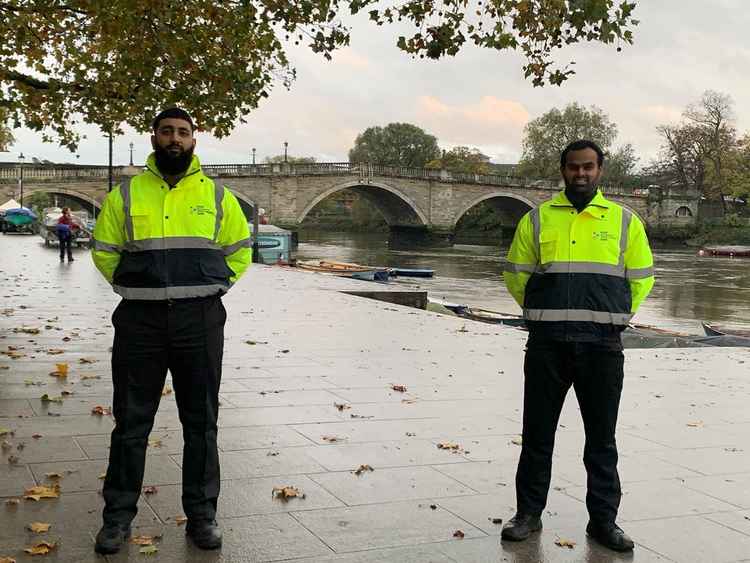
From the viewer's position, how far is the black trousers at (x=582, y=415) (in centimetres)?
397

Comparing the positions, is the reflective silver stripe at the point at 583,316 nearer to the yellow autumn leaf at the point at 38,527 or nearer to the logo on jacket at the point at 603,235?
the logo on jacket at the point at 603,235

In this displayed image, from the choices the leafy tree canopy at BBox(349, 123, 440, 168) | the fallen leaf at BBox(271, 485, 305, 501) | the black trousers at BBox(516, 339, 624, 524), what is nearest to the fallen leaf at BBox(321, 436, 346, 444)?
the fallen leaf at BBox(271, 485, 305, 501)

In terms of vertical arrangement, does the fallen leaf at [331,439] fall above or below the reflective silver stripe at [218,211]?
below

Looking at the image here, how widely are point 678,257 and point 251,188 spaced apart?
2910 centimetres

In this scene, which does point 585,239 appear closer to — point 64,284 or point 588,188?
point 588,188

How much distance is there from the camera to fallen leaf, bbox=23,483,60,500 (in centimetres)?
425

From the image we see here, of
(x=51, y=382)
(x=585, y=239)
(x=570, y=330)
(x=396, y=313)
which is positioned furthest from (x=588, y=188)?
(x=396, y=313)

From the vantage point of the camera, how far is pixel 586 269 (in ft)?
13.0

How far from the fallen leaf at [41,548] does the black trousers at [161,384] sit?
24 cm

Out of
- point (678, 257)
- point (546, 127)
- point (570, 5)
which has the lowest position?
point (678, 257)

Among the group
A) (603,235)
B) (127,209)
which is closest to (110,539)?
(127,209)

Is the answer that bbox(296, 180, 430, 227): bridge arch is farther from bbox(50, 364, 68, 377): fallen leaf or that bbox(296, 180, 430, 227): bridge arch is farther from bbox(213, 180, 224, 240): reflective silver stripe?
bbox(213, 180, 224, 240): reflective silver stripe

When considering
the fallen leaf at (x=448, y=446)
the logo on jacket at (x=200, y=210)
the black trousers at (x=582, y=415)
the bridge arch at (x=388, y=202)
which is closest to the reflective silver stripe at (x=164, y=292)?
the logo on jacket at (x=200, y=210)

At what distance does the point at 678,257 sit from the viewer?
59750 millimetres
